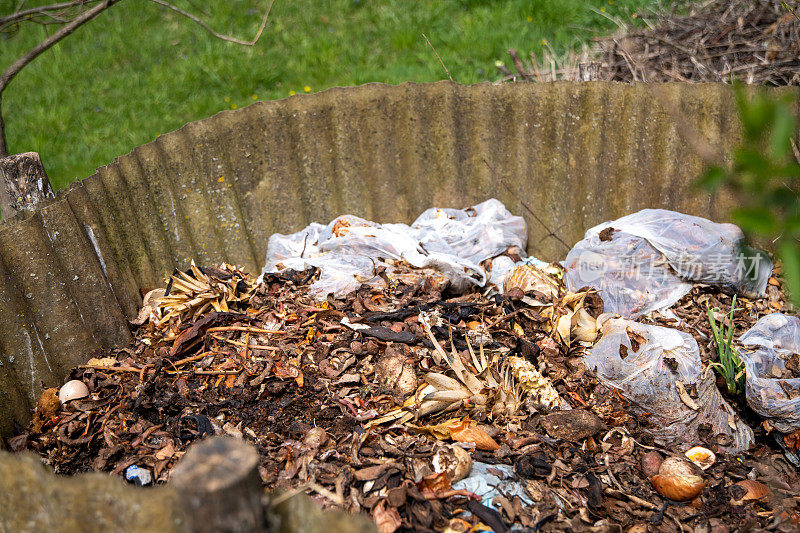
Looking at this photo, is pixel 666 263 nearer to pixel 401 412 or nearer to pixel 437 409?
pixel 437 409

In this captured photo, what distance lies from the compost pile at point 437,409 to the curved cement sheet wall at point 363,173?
0.32 meters

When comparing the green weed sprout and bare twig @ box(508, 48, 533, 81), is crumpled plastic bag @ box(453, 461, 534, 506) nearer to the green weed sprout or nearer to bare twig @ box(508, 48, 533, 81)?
the green weed sprout

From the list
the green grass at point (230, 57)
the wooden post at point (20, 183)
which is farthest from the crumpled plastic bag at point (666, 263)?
the wooden post at point (20, 183)

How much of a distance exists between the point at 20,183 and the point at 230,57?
10.9 feet

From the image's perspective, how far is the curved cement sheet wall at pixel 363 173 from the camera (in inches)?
125

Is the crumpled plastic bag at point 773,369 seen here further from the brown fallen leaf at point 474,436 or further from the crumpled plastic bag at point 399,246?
the crumpled plastic bag at point 399,246

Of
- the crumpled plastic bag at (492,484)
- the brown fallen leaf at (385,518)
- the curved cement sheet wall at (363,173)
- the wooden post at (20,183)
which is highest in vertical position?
the wooden post at (20,183)

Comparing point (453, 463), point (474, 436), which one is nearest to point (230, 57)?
point (474, 436)

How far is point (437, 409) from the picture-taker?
2.57 m

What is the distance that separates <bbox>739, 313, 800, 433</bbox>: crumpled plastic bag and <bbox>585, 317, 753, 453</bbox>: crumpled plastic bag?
→ 140 millimetres

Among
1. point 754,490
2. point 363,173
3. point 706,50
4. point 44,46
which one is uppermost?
point 44,46

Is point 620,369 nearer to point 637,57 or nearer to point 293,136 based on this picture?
point 293,136

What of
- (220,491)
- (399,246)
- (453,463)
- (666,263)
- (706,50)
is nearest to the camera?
(220,491)

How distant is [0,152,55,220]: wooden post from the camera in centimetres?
283
